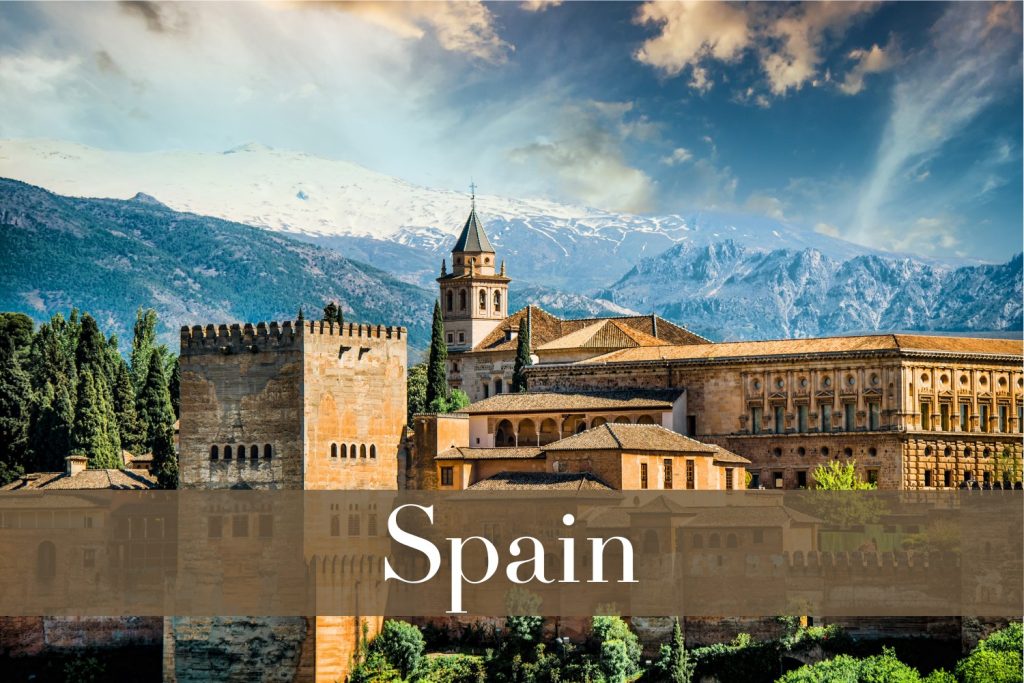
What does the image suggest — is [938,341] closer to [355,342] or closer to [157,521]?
[355,342]

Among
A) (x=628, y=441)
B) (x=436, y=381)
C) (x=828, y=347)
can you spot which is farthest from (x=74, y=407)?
(x=828, y=347)

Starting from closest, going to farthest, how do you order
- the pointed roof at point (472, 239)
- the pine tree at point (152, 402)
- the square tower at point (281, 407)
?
the square tower at point (281, 407), the pine tree at point (152, 402), the pointed roof at point (472, 239)

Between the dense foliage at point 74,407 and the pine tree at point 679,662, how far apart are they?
76.1 ft

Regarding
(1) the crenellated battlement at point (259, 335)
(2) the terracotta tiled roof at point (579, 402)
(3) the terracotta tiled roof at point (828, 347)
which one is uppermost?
(3) the terracotta tiled roof at point (828, 347)

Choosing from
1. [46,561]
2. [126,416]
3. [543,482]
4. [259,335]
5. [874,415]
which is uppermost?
[259,335]

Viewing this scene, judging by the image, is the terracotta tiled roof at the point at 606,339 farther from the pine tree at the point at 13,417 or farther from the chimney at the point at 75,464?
the pine tree at the point at 13,417

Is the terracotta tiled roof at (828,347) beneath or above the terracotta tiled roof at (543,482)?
above

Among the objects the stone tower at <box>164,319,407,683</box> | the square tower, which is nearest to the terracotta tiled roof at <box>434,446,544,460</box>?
the square tower

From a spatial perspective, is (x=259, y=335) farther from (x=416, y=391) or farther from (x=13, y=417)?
(x=416, y=391)

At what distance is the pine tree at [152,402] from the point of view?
72.8m

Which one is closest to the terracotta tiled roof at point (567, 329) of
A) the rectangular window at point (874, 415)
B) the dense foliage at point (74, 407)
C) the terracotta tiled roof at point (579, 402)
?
the terracotta tiled roof at point (579, 402)

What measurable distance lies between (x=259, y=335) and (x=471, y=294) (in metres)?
43.7
